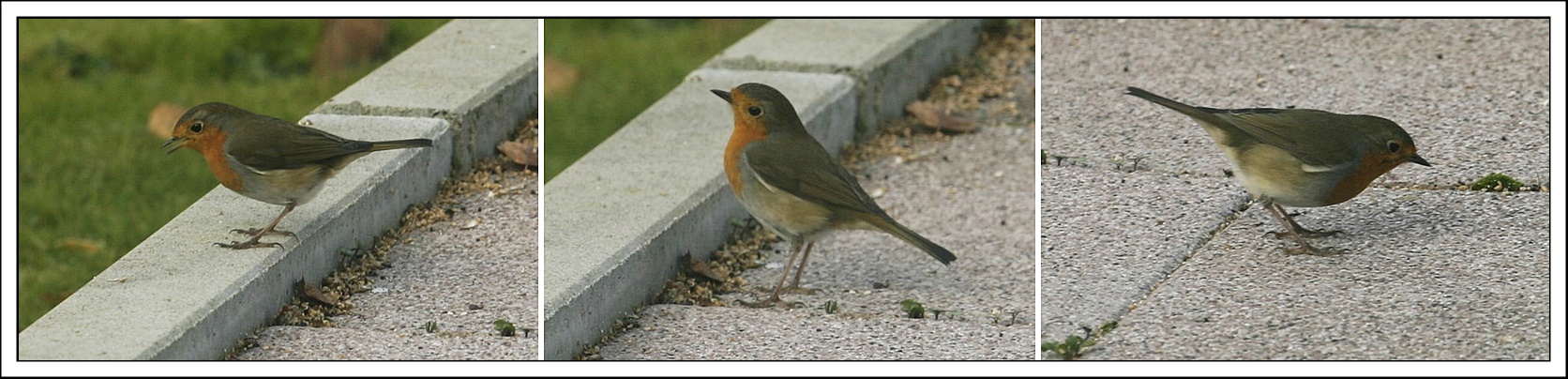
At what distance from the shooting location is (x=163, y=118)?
209 inches

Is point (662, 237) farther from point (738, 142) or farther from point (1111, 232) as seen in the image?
point (1111, 232)

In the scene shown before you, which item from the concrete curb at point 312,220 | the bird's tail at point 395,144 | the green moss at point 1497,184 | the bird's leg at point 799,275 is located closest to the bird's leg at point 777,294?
the bird's leg at point 799,275

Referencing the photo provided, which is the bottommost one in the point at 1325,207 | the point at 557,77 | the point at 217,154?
the point at 1325,207

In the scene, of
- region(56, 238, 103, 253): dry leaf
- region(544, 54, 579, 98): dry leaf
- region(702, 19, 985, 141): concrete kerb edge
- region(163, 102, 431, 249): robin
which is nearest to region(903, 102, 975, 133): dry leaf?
region(702, 19, 985, 141): concrete kerb edge

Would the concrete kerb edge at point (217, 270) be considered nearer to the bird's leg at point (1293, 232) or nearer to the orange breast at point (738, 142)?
the orange breast at point (738, 142)

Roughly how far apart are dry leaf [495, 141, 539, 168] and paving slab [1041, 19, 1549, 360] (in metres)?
1.20

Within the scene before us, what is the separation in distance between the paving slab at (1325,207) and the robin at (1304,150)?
0.58 feet

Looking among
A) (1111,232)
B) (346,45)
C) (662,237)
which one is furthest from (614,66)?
(1111,232)

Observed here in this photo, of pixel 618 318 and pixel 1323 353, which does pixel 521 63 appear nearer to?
pixel 618 318

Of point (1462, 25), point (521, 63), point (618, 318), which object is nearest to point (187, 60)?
point (521, 63)

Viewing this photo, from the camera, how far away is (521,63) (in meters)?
4.28

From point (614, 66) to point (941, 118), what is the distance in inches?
49.7

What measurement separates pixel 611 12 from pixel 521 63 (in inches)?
13.8

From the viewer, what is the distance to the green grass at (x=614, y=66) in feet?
19.0
